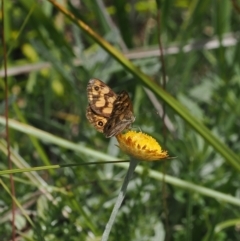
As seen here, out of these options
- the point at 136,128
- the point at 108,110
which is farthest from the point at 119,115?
the point at 136,128

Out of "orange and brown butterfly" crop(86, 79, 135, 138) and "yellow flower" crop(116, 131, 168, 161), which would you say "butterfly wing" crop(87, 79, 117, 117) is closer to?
"orange and brown butterfly" crop(86, 79, 135, 138)

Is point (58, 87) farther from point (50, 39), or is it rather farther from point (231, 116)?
point (231, 116)

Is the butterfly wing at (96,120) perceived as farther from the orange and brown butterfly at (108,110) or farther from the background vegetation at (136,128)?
the background vegetation at (136,128)

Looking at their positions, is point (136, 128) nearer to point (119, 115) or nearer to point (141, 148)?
point (119, 115)

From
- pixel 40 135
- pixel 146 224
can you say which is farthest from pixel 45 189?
pixel 146 224

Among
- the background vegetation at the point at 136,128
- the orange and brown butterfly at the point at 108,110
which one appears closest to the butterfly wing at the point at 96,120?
the orange and brown butterfly at the point at 108,110
